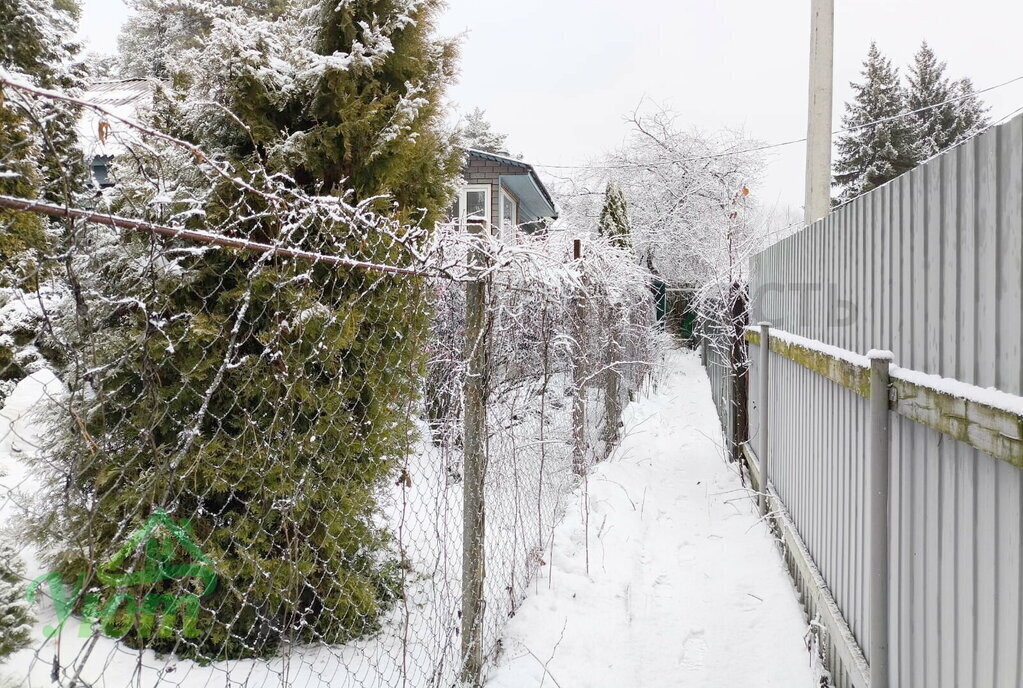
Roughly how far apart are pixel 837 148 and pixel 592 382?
33.8 metres

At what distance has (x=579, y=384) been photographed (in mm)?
5746

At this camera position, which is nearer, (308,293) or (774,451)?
(308,293)

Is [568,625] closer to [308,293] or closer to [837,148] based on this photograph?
[308,293]

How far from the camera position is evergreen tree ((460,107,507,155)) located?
111 feet

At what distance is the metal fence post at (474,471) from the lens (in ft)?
10.5

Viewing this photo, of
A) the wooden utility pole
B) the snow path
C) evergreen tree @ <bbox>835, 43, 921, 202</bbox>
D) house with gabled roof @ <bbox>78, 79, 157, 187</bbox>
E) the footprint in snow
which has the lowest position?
the footprint in snow

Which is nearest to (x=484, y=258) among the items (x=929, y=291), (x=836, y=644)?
(x=929, y=291)

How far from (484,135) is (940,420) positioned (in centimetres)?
3450

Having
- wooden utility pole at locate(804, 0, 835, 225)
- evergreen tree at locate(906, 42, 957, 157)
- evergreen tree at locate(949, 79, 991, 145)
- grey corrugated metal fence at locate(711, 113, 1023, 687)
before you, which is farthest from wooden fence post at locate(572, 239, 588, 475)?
evergreen tree at locate(949, 79, 991, 145)

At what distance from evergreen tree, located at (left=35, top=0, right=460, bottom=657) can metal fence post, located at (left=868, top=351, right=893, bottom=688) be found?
1726mm

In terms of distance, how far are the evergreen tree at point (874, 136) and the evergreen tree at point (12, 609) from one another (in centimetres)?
3476

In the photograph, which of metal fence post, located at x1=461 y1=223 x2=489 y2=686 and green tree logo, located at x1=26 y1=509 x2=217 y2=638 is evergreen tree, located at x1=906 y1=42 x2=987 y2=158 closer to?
metal fence post, located at x1=461 y1=223 x2=489 y2=686

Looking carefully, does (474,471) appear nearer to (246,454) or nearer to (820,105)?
(246,454)

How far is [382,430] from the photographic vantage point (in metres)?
3.54
